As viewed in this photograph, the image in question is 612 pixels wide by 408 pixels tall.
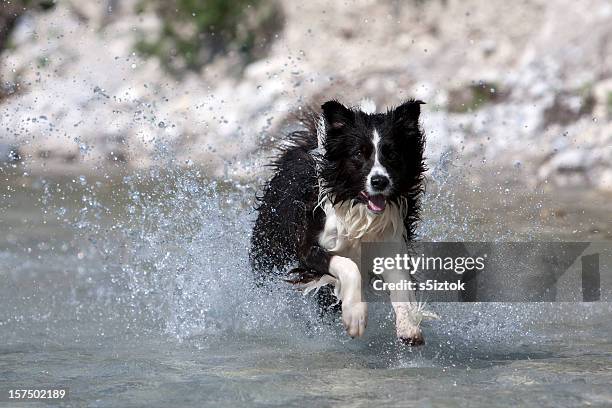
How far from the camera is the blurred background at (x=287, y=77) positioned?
12.9 meters

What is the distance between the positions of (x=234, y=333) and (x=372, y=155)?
59.2 inches

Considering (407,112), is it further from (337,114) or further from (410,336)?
(410,336)

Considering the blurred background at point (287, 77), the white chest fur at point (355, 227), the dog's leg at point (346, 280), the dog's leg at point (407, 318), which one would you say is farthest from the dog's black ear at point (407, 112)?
the blurred background at point (287, 77)

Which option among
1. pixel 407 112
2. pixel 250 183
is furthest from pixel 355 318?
pixel 250 183

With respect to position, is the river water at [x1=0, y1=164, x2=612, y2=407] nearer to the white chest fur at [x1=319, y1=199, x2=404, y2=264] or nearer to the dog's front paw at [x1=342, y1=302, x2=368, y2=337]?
the dog's front paw at [x1=342, y1=302, x2=368, y2=337]

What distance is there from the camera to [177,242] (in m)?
7.62

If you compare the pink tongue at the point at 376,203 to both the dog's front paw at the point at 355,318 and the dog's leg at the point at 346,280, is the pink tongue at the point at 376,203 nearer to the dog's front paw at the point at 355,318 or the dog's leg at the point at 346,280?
the dog's leg at the point at 346,280

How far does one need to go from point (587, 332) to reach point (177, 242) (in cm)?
310

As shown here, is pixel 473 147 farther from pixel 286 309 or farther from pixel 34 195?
pixel 286 309

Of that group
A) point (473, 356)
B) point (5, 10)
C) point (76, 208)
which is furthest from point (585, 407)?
point (5, 10)

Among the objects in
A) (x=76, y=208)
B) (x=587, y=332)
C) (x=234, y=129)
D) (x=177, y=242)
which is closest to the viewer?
(x=587, y=332)

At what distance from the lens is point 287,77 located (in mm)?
15828

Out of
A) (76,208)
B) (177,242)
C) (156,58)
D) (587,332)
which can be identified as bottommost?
(587,332)

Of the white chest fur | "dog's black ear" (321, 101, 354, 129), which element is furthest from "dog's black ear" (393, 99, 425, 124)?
the white chest fur
